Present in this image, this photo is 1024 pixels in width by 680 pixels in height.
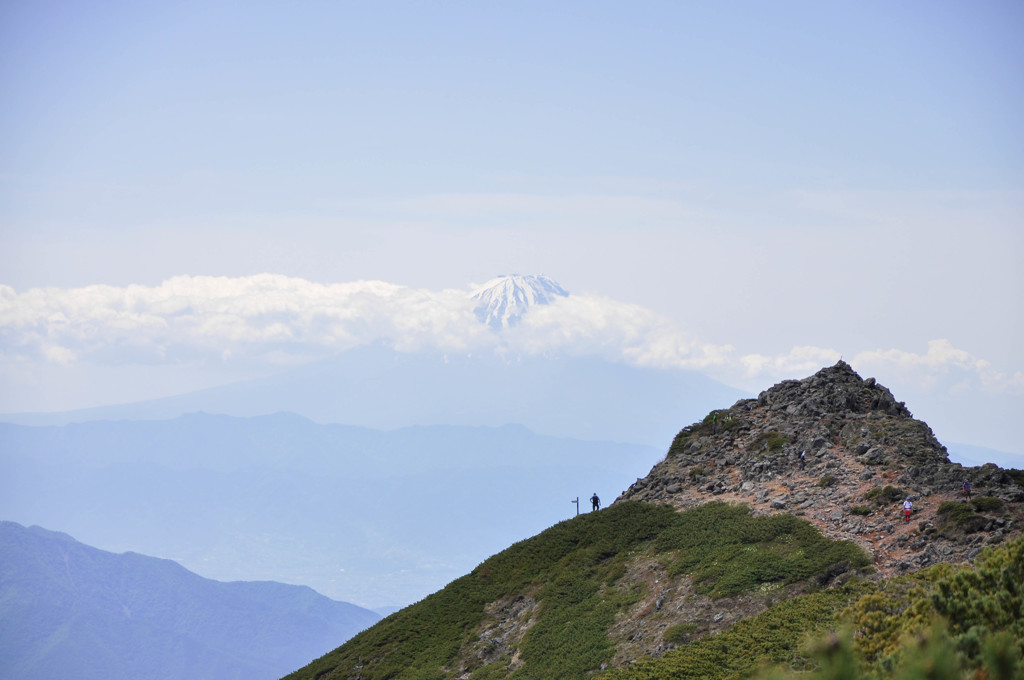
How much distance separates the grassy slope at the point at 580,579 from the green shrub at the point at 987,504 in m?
7.01

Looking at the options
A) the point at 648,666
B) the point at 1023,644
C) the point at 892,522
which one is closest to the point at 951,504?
the point at 892,522

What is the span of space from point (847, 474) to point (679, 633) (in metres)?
18.5

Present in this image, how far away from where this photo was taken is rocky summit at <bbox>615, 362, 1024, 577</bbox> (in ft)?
137

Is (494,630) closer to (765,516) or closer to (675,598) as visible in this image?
(675,598)

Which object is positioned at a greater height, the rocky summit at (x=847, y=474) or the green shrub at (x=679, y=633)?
the rocky summit at (x=847, y=474)

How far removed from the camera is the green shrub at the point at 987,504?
4200 cm

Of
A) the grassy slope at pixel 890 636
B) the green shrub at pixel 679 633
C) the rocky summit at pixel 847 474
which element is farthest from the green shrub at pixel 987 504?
the green shrub at pixel 679 633

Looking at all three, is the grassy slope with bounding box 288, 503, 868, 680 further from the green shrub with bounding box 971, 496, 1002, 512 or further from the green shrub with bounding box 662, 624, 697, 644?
the green shrub with bounding box 971, 496, 1002, 512

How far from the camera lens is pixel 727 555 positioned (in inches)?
1834

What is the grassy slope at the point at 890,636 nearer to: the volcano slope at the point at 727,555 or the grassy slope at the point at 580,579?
the volcano slope at the point at 727,555

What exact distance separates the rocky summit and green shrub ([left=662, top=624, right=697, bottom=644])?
34.1 ft

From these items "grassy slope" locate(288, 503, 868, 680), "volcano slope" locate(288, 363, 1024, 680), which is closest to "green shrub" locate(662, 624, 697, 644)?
"volcano slope" locate(288, 363, 1024, 680)

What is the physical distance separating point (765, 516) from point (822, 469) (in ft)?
21.2

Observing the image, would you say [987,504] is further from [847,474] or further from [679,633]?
[679,633]
